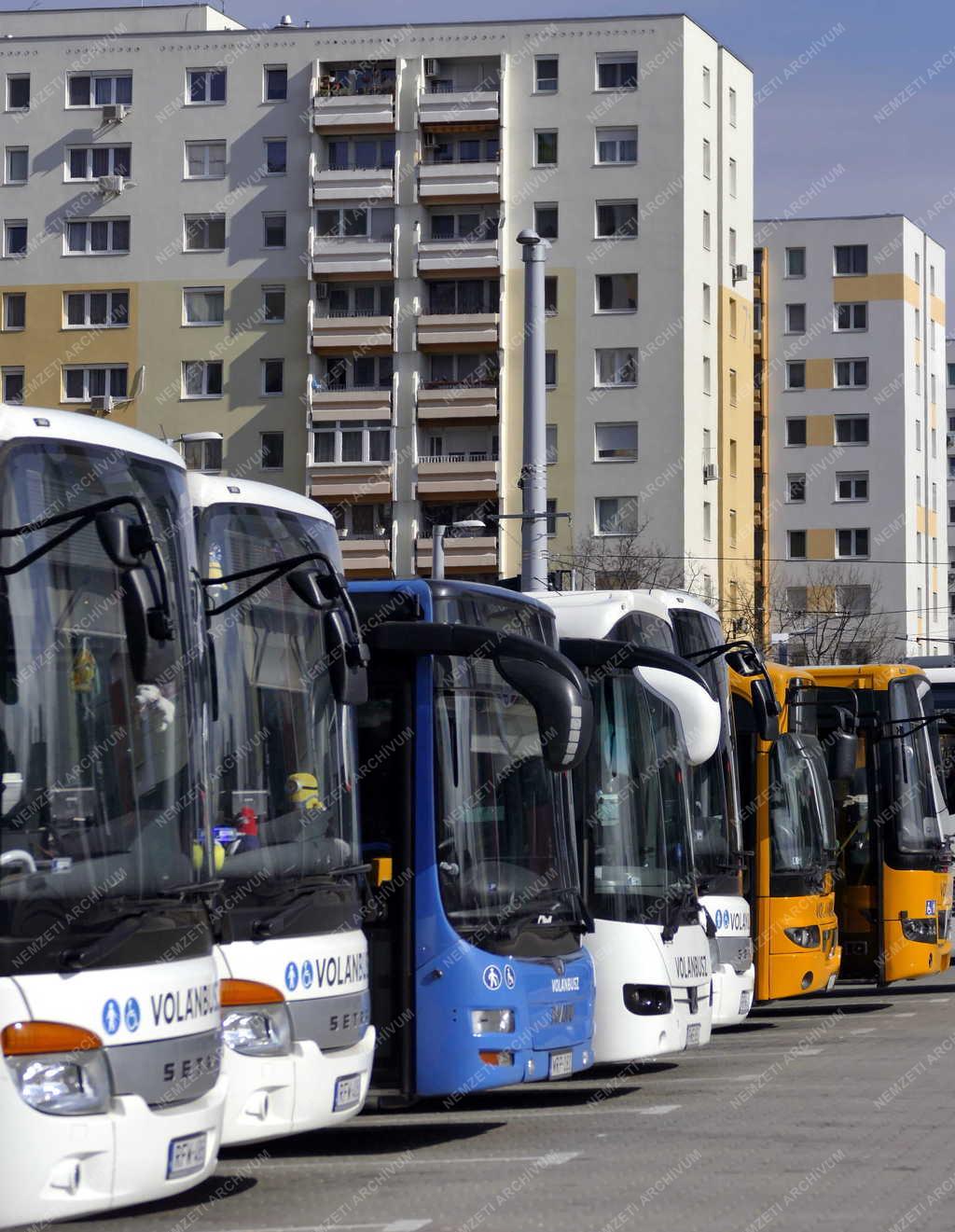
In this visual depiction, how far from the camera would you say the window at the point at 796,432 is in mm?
82312

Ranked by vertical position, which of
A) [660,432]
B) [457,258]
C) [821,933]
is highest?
[457,258]

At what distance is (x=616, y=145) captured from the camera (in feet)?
197

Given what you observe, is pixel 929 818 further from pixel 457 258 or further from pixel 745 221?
pixel 745 221

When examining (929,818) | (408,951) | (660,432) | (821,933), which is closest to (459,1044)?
(408,951)

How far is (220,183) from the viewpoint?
198ft

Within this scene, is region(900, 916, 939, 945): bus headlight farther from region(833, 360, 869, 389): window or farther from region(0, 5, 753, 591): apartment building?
region(833, 360, 869, 389): window

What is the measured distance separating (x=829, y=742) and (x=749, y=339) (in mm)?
47793

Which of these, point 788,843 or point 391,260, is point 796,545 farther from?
point 788,843

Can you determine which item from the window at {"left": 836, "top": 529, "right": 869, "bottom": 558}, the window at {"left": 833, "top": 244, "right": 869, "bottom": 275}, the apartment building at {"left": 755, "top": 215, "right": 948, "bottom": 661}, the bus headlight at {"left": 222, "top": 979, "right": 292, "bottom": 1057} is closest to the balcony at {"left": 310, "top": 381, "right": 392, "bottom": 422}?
the apartment building at {"left": 755, "top": 215, "right": 948, "bottom": 661}

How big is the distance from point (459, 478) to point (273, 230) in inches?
347

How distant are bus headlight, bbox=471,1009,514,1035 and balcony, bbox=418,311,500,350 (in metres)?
49.4

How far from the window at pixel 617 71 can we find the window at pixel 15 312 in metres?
17.7

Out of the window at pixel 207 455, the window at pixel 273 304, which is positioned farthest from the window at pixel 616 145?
the window at pixel 207 455

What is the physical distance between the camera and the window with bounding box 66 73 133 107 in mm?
61188
